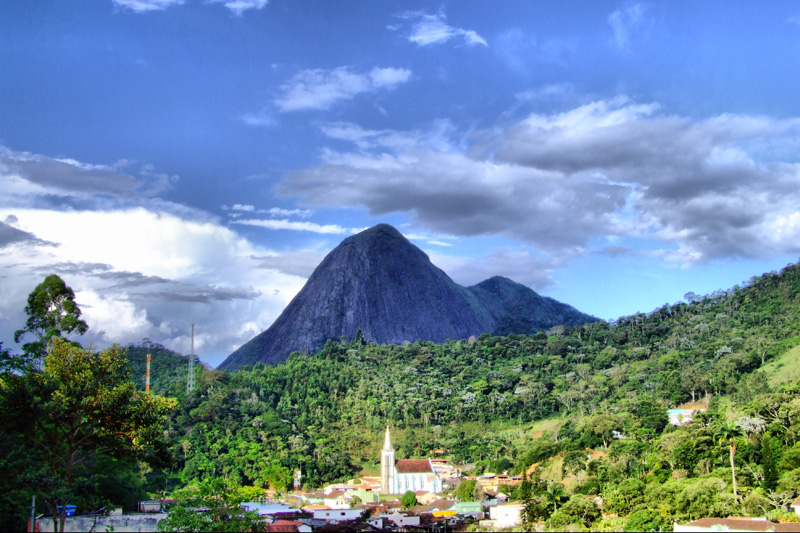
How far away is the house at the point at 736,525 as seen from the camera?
30.8m

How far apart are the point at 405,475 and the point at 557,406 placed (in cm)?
2091

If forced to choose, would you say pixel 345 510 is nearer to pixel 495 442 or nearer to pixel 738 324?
pixel 495 442

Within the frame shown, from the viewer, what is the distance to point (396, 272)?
150125 millimetres

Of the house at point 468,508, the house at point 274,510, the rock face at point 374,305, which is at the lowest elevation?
the house at point 468,508

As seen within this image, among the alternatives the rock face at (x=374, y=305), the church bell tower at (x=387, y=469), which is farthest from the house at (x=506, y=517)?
the rock face at (x=374, y=305)

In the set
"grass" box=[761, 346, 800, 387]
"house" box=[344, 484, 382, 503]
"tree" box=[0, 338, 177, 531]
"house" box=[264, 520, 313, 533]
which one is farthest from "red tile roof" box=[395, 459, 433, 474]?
"tree" box=[0, 338, 177, 531]

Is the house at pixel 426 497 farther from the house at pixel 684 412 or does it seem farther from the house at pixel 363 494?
the house at pixel 684 412

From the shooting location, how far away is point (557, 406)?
8250 centimetres

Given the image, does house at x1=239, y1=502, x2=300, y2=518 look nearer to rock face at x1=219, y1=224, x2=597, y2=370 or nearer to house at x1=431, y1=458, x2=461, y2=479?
house at x1=431, y1=458, x2=461, y2=479

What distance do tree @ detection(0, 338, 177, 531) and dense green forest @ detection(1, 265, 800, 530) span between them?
32.1 feet

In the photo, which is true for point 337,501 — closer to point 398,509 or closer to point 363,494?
point 363,494

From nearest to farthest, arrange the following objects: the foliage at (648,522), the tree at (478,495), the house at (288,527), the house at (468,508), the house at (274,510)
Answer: the foliage at (648,522)
the house at (288,527)
the house at (274,510)
the house at (468,508)
the tree at (478,495)

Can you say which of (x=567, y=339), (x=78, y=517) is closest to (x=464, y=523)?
(x=78, y=517)

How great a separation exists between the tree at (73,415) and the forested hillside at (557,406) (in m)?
23.6
